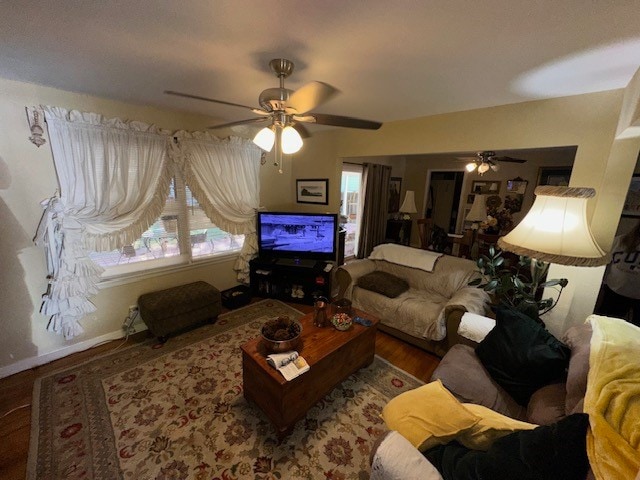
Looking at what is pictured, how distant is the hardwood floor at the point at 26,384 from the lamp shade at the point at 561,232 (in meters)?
1.38

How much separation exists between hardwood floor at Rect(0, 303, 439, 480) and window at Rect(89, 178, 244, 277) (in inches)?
30.4

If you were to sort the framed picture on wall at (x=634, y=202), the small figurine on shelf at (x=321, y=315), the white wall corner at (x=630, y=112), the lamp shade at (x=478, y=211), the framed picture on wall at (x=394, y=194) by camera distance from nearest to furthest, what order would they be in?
the white wall corner at (x=630, y=112) → the small figurine on shelf at (x=321, y=315) → the framed picture on wall at (x=634, y=202) → the lamp shade at (x=478, y=211) → the framed picture on wall at (x=394, y=194)

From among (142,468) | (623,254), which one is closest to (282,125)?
(142,468)

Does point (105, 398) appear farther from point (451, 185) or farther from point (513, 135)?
point (451, 185)

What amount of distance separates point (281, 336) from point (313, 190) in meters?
2.37

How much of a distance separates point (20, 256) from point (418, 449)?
3.12 metres

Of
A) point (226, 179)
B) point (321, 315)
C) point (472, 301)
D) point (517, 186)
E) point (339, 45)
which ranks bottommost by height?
point (321, 315)

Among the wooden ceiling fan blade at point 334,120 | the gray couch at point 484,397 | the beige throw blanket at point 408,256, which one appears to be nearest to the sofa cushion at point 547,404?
the gray couch at point 484,397

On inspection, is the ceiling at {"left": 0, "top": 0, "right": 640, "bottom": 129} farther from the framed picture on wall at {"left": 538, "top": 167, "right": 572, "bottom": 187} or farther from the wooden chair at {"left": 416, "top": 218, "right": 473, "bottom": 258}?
the framed picture on wall at {"left": 538, "top": 167, "right": 572, "bottom": 187}

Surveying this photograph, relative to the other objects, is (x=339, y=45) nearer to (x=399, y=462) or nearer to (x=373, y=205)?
(x=399, y=462)

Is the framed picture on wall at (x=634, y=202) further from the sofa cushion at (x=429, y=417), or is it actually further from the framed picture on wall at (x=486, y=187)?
the sofa cushion at (x=429, y=417)

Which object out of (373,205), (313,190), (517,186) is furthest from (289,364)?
(517,186)

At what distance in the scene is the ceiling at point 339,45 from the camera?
1.00 m

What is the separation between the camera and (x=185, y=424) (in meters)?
1.67
